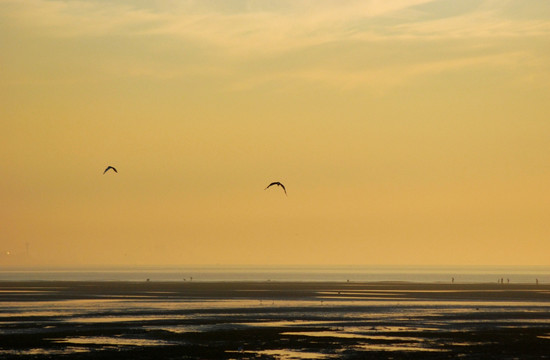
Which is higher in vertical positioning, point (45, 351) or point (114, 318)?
point (114, 318)

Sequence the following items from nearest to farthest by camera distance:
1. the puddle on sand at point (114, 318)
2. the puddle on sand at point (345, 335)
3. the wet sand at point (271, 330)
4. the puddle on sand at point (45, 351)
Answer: the puddle on sand at point (45, 351) < the wet sand at point (271, 330) < the puddle on sand at point (345, 335) < the puddle on sand at point (114, 318)

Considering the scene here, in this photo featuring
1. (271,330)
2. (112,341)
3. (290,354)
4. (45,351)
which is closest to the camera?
(290,354)

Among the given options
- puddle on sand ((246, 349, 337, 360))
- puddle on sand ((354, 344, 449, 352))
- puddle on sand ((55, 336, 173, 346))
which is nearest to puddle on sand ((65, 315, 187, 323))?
puddle on sand ((55, 336, 173, 346))

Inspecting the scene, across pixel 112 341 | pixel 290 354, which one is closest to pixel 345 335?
pixel 290 354

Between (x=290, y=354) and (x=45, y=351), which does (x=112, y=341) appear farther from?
(x=290, y=354)

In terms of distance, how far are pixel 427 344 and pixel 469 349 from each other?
2.78 metres

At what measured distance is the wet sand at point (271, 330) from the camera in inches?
1735

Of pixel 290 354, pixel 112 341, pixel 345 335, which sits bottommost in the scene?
pixel 290 354

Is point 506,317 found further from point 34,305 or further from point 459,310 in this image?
point 34,305

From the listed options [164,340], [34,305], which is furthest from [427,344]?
[34,305]

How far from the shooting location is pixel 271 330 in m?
55.1

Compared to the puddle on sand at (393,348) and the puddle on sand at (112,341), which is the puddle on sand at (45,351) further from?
the puddle on sand at (393,348)

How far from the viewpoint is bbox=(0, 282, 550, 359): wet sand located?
145 feet

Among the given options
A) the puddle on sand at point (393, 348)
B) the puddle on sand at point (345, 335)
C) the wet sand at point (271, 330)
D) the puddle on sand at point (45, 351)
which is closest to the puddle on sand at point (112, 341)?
the wet sand at point (271, 330)
